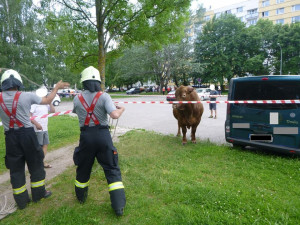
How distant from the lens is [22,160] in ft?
10.5

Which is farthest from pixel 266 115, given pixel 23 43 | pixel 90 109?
pixel 23 43

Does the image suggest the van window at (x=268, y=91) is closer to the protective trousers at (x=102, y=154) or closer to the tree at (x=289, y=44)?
the protective trousers at (x=102, y=154)

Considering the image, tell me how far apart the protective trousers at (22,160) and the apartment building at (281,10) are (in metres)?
60.3

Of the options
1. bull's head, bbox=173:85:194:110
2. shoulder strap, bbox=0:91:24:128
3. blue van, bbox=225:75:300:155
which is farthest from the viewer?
bull's head, bbox=173:85:194:110

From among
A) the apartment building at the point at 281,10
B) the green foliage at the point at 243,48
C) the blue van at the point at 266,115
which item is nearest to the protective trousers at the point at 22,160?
the blue van at the point at 266,115

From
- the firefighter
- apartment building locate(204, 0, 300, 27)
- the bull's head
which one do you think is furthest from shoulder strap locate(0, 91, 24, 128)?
apartment building locate(204, 0, 300, 27)

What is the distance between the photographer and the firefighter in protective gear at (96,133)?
2.85 meters

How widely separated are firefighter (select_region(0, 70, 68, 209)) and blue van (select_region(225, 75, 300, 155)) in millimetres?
4284

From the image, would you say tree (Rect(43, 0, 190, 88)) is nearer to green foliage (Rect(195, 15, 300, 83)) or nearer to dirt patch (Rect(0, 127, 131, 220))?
dirt patch (Rect(0, 127, 131, 220))

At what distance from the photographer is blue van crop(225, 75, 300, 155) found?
179 inches

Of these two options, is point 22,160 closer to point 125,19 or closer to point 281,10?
point 125,19

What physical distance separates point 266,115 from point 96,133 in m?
4.05

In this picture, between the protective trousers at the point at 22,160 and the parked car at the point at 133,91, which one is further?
the parked car at the point at 133,91

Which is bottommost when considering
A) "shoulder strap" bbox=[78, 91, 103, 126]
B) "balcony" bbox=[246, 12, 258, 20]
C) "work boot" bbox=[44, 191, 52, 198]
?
"work boot" bbox=[44, 191, 52, 198]
